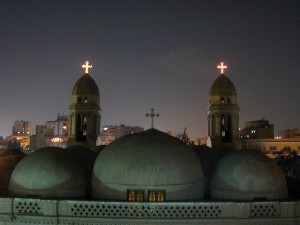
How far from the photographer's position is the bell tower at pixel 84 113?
36719 mm

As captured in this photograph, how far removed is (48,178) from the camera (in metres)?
18.0

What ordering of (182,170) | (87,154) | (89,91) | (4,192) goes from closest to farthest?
(182,170) → (4,192) → (87,154) → (89,91)

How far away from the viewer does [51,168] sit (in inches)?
720

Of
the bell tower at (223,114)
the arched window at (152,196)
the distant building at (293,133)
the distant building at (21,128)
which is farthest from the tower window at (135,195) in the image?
the distant building at (21,128)

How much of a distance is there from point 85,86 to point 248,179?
74.5 ft

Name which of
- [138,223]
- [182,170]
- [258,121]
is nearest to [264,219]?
[182,170]

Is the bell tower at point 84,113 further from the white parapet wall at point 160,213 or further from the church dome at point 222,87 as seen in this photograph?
the white parapet wall at point 160,213

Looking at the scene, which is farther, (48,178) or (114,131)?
(114,131)

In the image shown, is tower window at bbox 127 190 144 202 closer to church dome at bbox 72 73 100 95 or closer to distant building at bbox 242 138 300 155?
church dome at bbox 72 73 100 95

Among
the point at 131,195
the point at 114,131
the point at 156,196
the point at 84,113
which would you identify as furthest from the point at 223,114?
the point at 114,131

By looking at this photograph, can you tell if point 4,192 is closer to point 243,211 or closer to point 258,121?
point 243,211

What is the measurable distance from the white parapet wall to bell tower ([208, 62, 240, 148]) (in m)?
19.2

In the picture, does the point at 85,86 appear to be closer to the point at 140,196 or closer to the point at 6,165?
the point at 6,165

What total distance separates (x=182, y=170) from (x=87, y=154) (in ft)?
27.2
